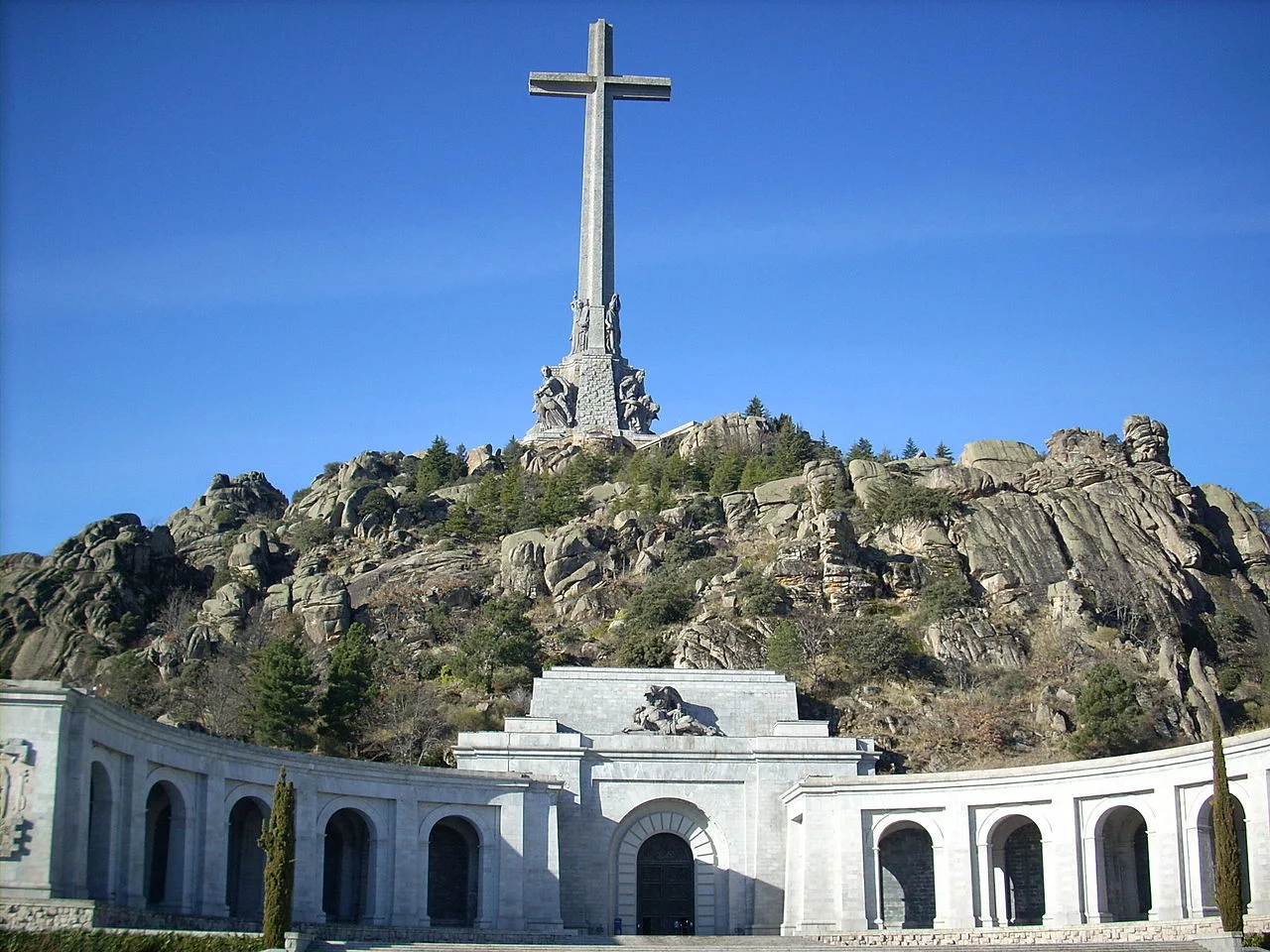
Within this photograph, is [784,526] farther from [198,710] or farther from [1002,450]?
[198,710]

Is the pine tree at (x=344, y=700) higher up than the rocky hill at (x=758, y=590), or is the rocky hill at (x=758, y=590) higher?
the rocky hill at (x=758, y=590)

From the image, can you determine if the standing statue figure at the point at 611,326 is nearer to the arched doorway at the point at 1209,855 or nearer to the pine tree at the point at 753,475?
the pine tree at the point at 753,475

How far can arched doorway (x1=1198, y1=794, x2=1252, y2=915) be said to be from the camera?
142 ft

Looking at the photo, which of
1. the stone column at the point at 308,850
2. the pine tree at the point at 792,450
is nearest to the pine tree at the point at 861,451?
the pine tree at the point at 792,450

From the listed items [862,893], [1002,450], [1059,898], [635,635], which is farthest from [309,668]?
[1002,450]

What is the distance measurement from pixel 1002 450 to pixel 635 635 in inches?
1009

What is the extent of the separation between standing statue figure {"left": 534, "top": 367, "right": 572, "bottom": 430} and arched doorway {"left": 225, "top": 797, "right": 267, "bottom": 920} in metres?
59.0

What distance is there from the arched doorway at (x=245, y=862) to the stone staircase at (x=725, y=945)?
643 centimetres

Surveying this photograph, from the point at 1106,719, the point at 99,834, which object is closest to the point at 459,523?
the point at 1106,719

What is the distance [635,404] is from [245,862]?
6158 cm

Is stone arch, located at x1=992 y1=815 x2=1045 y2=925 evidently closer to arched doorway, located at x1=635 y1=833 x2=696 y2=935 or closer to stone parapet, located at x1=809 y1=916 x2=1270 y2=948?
stone parapet, located at x1=809 y1=916 x2=1270 y2=948

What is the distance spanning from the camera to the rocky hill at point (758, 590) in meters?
69.8

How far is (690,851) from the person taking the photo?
180ft

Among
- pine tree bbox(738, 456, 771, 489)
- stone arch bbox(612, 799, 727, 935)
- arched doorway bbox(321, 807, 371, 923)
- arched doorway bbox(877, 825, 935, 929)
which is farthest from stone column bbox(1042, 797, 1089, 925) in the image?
pine tree bbox(738, 456, 771, 489)
